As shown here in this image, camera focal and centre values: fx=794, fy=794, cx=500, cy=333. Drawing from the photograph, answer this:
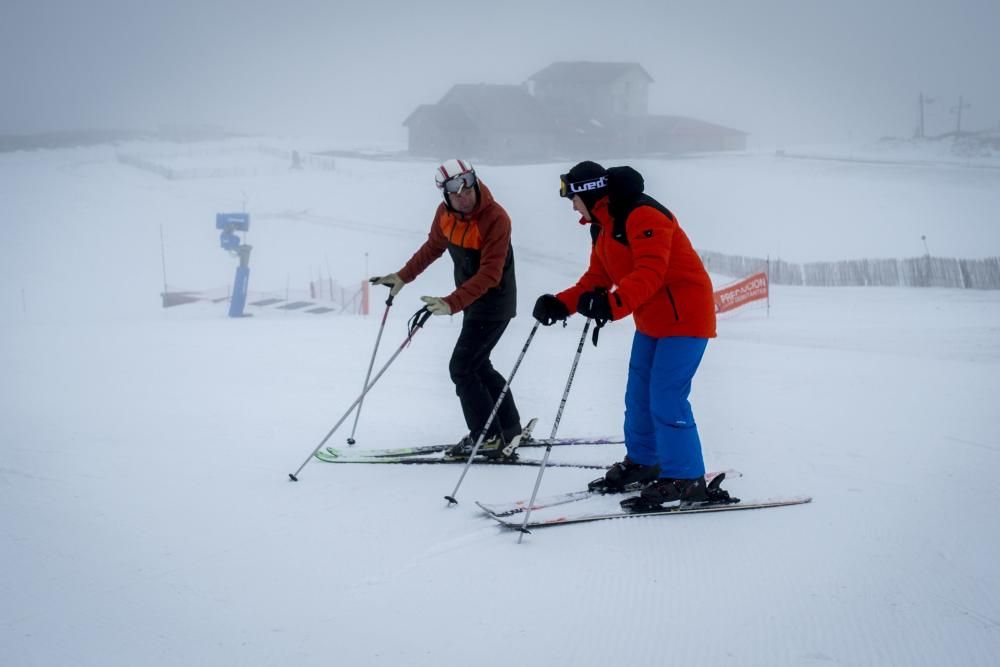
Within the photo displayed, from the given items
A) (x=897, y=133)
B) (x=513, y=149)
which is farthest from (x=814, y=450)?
(x=897, y=133)

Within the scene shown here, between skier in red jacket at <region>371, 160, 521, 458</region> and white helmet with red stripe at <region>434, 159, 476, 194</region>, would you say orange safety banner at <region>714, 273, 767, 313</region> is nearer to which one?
skier in red jacket at <region>371, 160, 521, 458</region>

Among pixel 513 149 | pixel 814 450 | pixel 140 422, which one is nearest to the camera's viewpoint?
pixel 814 450

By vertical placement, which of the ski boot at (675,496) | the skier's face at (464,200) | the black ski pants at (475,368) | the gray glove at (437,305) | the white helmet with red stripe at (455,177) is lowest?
the ski boot at (675,496)

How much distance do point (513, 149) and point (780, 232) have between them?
22.9 metres

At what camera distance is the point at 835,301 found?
15.6m

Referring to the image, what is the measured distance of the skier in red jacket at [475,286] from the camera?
415cm

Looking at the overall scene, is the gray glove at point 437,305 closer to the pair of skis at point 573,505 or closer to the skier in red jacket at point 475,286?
the skier in red jacket at point 475,286

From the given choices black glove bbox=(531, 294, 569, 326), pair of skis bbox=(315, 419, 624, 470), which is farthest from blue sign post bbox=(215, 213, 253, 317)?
black glove bbox=(531, 294, 569, 326)

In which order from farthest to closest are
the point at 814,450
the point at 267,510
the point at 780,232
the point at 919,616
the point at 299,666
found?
the point at 780,232
the point at 814,450
the point at 267,510
the point at 919,616
the point at 299,666

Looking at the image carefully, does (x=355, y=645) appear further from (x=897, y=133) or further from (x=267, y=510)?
(x=897, y=133)

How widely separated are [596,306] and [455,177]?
1203 millimetres

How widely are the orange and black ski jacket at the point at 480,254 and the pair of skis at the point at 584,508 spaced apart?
106 centimetres

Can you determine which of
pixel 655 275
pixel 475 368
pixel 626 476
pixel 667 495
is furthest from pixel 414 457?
pixel 655 275

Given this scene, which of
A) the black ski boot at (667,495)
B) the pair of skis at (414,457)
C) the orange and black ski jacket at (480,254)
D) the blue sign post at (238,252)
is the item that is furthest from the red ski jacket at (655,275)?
the blue sign post at (238,252)
